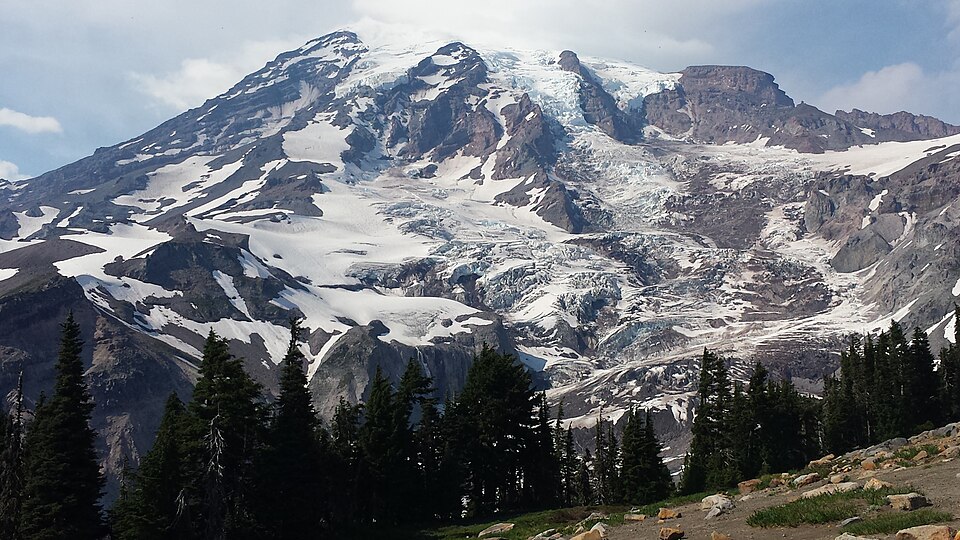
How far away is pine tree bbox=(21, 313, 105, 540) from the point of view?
157 ft

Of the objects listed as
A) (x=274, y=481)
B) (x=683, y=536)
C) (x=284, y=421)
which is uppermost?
(x=284, y=421)

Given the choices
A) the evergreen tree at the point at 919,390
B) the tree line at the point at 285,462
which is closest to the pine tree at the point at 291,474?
the tree line at the point at 285,462

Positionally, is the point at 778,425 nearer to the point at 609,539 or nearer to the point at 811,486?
the point at 811,486

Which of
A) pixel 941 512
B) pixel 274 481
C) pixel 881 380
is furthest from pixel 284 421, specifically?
pixel 881 380

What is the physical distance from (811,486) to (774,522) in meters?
9.35

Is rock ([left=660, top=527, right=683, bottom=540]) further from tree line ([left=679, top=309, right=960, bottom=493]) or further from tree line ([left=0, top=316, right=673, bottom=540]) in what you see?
tree line ([left=679, top=309, right=960, bottom=493])

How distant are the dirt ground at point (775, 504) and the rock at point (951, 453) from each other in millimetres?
1665

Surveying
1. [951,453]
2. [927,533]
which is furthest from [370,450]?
[927,533]

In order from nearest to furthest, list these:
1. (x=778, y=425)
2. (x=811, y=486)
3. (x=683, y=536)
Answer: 1. (x=683, y=536)
2. (x=811, y=486)
3. (x=778, y=425)

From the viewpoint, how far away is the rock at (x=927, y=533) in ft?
61.6

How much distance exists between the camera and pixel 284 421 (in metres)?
54.5

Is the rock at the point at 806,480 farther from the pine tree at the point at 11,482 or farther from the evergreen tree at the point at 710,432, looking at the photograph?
the pine tree at the point at 11,482

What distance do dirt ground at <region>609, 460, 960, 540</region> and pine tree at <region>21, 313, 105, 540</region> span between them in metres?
32.3

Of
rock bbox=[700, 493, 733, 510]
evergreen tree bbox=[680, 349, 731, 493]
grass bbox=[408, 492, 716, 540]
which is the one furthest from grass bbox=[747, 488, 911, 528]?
evergreen tree bbox=[680, 349, 731, 493]
